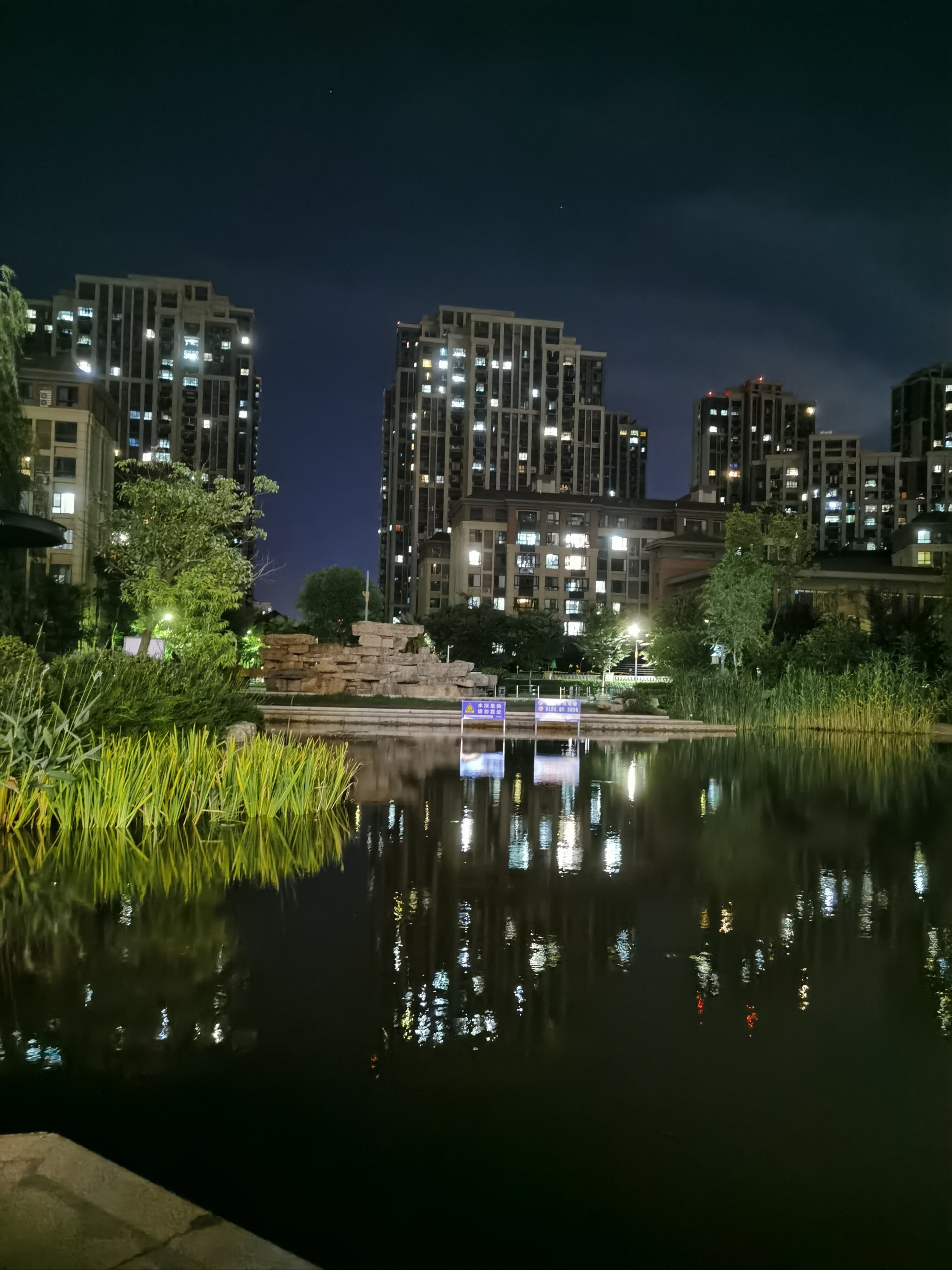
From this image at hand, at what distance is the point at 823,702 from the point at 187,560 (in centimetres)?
1715

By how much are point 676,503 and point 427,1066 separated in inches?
3661

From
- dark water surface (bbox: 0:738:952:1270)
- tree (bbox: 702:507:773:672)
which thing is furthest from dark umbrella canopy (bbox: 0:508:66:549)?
tree (bbox: 702:507:773:672)

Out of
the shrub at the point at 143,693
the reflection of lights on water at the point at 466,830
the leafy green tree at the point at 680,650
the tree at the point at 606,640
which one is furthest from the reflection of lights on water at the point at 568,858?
the tree at the point at 606,640

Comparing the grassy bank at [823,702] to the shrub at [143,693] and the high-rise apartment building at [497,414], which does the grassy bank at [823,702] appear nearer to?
the shrub at [143,693]

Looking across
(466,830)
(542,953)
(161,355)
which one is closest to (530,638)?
(466,830)

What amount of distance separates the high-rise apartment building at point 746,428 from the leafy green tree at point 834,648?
13545 cm

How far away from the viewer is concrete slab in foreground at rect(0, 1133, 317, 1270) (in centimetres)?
252

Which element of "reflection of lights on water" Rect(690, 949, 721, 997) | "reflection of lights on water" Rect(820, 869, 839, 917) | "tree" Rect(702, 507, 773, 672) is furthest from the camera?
"tree" Rect(702, 507, 773, 672)

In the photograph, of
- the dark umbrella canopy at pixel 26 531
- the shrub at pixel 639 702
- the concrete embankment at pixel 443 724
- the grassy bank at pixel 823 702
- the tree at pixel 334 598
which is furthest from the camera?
the tree at pixel 334 598

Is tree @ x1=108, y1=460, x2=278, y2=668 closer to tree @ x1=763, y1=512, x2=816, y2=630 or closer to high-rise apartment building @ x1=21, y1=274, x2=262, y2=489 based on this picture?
tree @ x1=763, y1=512, x2=816, y2=630

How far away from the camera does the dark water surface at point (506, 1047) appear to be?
3.10m

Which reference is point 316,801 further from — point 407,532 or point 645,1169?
point 407,532

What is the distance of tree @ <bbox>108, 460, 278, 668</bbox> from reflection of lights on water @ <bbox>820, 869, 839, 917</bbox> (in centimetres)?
1570

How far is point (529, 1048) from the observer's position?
4.27m
